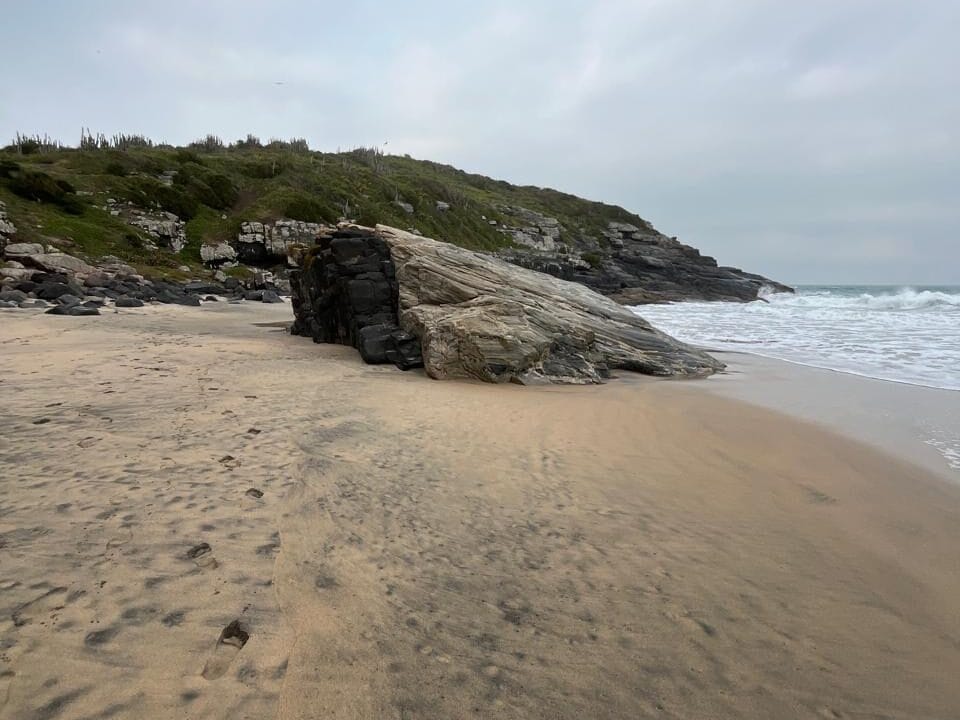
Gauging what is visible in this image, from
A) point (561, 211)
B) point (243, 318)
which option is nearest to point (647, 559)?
point (243, 318)

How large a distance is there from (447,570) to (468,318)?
24.2 feet

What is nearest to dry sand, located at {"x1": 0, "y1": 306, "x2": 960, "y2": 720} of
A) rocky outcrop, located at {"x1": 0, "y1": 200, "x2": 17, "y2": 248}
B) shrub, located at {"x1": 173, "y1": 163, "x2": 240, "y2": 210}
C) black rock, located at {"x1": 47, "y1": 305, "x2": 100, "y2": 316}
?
black rock, located at {"x1": 47, "y1": 305, "x2": 100, "y2": 316}

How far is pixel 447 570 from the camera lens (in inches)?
128

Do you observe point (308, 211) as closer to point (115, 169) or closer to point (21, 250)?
point (115, 169)

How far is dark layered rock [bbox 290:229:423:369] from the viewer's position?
11082 millimetres

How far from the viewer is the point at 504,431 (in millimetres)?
6496

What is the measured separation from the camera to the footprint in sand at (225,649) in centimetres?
223

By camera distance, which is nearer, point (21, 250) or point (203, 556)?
point (203, 556)

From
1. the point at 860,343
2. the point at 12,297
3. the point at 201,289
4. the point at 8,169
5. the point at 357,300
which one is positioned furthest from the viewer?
the point at 8,169

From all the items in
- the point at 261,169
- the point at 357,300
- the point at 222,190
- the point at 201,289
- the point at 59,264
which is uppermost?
the point at 261,169

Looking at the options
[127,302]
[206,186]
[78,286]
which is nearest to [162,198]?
[206,186]

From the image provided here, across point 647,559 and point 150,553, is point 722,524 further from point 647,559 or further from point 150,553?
point 150,553

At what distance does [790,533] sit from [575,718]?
2.80 metres

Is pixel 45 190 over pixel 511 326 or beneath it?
over
